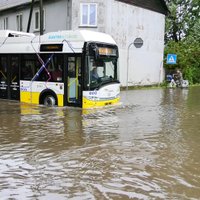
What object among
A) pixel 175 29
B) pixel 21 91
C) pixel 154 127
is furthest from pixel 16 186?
pixel 175 29

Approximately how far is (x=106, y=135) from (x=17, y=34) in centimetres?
998

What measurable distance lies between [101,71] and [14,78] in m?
4.36

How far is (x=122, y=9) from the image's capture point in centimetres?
2834

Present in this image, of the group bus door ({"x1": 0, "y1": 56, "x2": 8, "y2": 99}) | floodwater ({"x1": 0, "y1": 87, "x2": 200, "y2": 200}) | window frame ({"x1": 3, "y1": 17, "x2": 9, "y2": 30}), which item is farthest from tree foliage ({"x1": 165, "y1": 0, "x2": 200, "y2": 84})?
floodwater ({"x1": 0, "y1": 87, "x2": 200, "y2": 200})

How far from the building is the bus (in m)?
10.4

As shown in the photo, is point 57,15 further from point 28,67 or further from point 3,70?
point 28,67

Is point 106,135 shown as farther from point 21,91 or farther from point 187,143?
point 21,91

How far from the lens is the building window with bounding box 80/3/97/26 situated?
2686cm

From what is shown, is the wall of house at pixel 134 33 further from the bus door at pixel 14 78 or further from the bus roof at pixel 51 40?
the bus door at pixel 14 78

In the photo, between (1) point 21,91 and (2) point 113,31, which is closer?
(1) point 21,91

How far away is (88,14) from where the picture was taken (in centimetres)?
2692

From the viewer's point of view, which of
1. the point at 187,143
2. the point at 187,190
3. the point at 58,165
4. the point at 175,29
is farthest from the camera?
the point at 175,29

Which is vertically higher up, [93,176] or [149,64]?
[149,64]

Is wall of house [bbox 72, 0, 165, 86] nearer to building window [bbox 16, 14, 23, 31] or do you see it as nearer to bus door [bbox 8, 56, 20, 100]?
building window [bbox 16, 14, 23, 31]
